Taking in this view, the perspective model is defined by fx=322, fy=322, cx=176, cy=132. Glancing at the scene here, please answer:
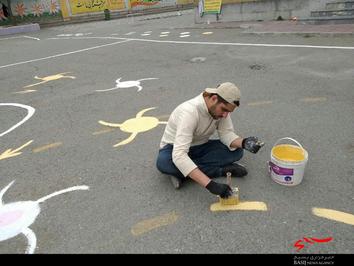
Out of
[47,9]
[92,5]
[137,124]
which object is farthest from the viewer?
[92,5]

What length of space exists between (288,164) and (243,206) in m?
0.56

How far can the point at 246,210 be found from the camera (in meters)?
2.82

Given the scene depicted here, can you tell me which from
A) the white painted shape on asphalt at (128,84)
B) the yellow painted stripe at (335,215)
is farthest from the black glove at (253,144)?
the white painted shape on asphalt at (128,84)

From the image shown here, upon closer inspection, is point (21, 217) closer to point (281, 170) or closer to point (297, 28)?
point (281, 170)

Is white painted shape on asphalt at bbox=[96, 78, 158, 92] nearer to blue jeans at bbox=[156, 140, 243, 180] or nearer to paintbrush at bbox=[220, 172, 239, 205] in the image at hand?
blue jeans at bbox=[156, 140, 243, 180]

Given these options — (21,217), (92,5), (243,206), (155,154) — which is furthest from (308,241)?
(92,5)

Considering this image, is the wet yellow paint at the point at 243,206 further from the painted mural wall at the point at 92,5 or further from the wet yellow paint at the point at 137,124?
the painted mural wall at the point at 92,5

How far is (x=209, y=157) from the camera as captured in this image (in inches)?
130

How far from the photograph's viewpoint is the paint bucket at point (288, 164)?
294 cm

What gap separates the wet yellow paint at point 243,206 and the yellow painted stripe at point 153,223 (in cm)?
37

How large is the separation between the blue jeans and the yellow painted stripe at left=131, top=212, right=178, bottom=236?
48 cm

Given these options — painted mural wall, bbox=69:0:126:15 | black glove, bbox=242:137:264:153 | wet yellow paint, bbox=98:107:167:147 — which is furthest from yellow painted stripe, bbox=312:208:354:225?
painted mural wall, bbox=69:0:126:15

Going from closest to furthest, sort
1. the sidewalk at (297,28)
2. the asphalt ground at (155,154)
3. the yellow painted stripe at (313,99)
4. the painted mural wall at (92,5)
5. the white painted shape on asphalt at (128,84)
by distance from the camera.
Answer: the asphalt ground at (155,154) → the yellow painted stripe at (313,99) → the white painted shape on asphalt at (128,84) → the sidewalk at (297,28) → the painted mural wall at (92,5)

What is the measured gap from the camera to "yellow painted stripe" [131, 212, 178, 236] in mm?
2688
